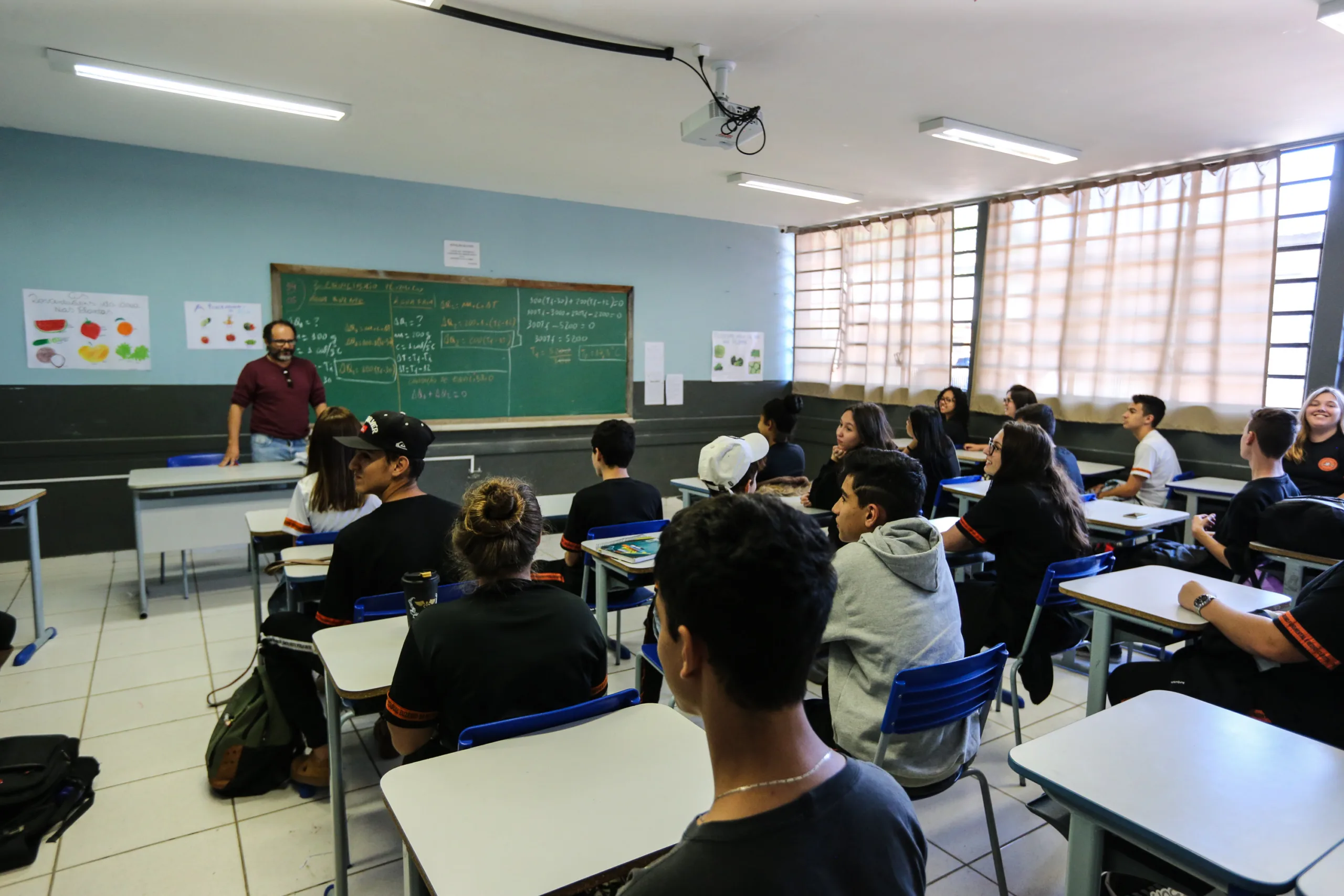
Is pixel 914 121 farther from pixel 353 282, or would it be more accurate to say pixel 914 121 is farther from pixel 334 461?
pixel 353 282

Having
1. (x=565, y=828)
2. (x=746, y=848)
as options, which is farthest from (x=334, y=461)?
(x=746, y=848)

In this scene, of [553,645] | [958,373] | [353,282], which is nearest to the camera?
[553,645]

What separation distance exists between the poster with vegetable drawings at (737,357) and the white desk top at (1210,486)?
3876 mm

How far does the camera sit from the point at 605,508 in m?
3.07

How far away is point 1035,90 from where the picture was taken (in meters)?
3.47

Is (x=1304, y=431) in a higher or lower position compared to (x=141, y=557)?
higher

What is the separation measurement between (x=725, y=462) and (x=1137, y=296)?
3.48 m

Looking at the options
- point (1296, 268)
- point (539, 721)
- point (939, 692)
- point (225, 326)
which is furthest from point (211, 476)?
point (1296, 268)

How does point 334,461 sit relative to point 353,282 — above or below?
below

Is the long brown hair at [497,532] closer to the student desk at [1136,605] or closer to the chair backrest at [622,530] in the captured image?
the chair backrest at [622,530]

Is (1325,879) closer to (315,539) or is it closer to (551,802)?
(551,802)

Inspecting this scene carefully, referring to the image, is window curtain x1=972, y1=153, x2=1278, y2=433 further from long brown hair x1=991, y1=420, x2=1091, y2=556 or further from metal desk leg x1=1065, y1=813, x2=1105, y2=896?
metal desk leg x1=1065, y1=813, x2=1105, y2=896

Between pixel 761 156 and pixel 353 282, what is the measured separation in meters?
3.10

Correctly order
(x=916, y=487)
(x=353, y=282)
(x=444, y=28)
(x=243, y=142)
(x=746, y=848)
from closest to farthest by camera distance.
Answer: (x=746, y=848) < (x=916, y=487) < (x=444, y=28) < (x=243, y=142) < (x=353, y=282)
